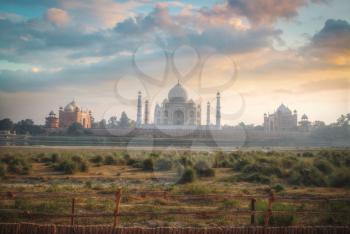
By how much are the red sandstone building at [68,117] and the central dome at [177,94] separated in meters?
21.3

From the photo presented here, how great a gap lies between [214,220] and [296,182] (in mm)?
7946

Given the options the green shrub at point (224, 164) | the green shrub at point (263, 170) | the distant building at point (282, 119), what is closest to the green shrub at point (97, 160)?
the green shrub at point (224, 164)

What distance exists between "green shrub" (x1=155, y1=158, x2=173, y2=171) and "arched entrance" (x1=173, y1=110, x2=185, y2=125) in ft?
208

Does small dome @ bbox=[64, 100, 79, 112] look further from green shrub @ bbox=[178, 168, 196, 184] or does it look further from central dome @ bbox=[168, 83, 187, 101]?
green shrub @ bbox=[178, 168, 196, 184]

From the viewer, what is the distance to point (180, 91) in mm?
84500

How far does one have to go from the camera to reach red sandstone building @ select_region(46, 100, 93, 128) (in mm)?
75281

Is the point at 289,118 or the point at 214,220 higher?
the point at 289,118

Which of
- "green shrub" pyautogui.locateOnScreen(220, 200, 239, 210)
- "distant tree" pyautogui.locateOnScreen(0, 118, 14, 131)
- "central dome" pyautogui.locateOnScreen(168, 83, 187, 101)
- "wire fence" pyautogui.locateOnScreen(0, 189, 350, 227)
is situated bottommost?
"green shrub" pyautogui.locateOnScreen(220, 200, 239, 210)

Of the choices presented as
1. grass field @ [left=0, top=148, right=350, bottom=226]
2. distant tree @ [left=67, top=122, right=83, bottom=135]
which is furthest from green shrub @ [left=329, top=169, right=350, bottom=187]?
distant tree @ [left=67, top=122, right=83, bottom=135]

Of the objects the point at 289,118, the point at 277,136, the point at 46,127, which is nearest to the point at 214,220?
the point at 277,136

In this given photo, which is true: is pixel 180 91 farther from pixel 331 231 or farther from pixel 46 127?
pixel 331 231

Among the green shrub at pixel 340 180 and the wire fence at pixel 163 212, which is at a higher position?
the wire fence at pixel 163 212

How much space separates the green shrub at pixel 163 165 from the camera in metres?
19.6

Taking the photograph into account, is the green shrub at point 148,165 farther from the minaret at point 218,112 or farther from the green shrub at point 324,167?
the minaret at point 218,112
